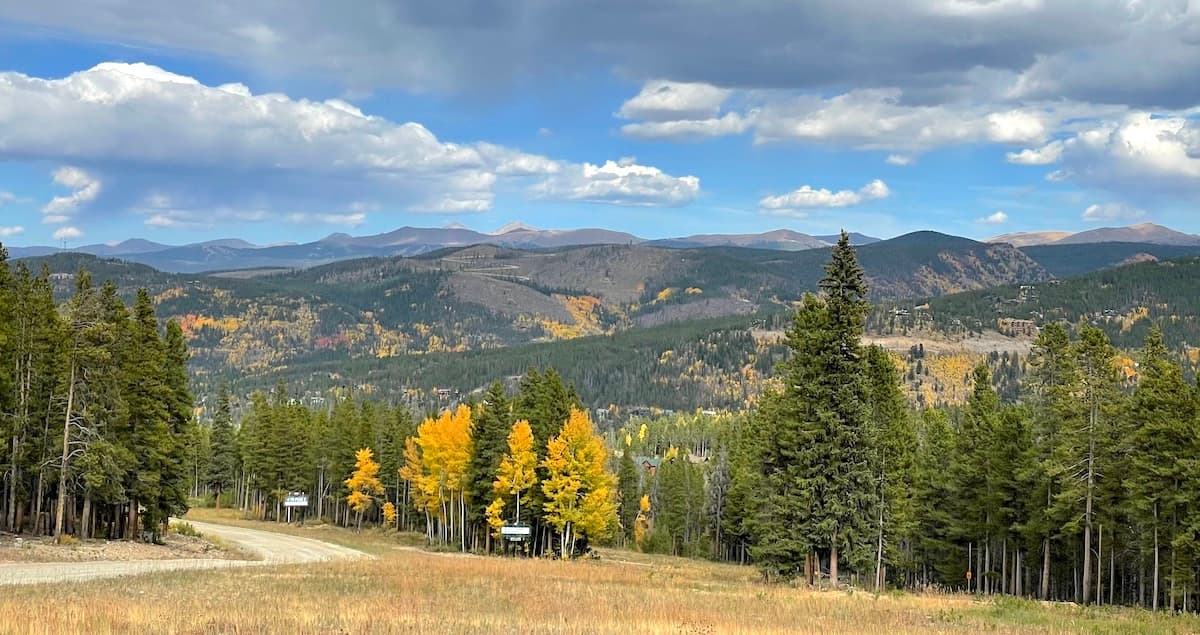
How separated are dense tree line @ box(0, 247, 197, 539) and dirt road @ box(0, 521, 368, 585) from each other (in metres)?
6.35

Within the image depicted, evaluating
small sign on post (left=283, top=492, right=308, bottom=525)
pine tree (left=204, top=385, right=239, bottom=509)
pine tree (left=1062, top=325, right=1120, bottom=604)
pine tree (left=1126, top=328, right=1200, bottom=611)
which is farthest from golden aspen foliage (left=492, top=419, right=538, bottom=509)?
pine tree (left=204, top=385, right=239, bottom=509)

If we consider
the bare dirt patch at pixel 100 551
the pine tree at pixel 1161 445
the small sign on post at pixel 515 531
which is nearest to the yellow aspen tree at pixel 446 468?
the small sign on post at pixel 515 531

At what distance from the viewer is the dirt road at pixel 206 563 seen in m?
31.2

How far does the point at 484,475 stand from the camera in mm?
67438

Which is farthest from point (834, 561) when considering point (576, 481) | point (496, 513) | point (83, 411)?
point (83, 411)

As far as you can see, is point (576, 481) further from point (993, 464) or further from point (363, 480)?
point (363, 480)

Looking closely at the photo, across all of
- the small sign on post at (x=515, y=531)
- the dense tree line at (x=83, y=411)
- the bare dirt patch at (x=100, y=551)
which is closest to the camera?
the bare dirt patch at (x=100, y=551)

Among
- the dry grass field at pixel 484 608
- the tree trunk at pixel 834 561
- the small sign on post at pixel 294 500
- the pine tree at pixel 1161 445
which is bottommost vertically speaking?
the small sign on post at pixel 294 500

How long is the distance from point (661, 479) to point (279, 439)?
147 ft

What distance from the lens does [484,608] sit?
22812 millimetres

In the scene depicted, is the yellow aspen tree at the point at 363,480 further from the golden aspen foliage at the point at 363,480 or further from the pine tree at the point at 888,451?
the pine tree at the point at 888,451

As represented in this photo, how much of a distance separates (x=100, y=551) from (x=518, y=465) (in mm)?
24859

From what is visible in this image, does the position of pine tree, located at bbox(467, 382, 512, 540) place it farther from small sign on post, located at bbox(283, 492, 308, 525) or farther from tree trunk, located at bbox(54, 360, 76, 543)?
small sign on post, located at bbox(283, 492, 308, 525)

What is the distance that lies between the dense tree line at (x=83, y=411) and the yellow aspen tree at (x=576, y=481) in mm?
21823
